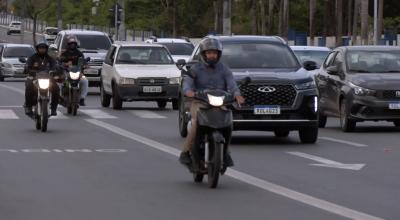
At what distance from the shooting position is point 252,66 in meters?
21.0

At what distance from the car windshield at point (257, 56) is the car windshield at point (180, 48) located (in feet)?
72.3

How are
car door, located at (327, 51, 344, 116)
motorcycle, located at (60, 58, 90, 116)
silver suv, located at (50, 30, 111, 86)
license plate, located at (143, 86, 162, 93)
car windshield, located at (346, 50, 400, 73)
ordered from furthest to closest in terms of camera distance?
silver suv, located at (50, 30, 111, 86), license plate, located at (143, 86, 162, 93), motorcycle, located at (60, 58, 90, 116), car door, located at (327, 51, 344, 116), car windshield, located at (346, 50, 400, 73)

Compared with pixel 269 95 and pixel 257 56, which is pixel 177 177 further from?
pixel 257 56

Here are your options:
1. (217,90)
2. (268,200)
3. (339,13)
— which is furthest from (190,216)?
(339,13)

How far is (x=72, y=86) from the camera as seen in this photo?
28.2 meters

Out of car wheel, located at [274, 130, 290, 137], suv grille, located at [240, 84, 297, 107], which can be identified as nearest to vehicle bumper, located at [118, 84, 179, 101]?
car wheel, located at [274, 130, 290, 137]

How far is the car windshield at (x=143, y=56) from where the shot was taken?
3281 cm

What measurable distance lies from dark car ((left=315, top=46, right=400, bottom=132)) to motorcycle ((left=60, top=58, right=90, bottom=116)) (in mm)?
6030

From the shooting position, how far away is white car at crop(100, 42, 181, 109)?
103 feet

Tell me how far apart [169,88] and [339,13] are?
131ft

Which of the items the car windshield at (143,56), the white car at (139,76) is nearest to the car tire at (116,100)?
the white car at (139,76)

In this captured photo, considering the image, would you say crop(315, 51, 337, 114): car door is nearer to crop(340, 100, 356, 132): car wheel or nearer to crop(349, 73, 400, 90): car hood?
crop(340, 100, 356, 132): car wheel

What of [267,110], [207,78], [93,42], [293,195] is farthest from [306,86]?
[93,42]

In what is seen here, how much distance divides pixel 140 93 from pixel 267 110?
39.0ft
